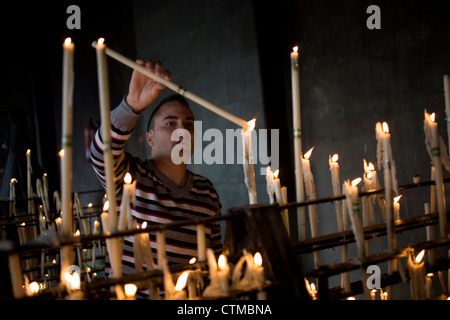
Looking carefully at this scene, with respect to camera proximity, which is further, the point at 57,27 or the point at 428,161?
the point at 57,27

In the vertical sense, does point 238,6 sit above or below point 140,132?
above

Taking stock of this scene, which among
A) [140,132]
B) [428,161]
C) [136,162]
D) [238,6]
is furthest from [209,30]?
[136,162]

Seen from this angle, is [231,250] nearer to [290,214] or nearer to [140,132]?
[290,214]

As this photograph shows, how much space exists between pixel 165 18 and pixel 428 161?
9.98 feet

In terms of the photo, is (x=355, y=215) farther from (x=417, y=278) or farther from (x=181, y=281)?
(x=181, y=281)

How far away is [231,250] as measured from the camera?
4.21 feet

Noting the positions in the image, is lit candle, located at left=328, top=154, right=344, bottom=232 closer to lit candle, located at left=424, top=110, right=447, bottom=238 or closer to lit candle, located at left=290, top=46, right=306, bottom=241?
lit candle, located at left=290, top=46, right=306, bottom=241

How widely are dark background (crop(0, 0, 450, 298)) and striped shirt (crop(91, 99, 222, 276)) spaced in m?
1.07

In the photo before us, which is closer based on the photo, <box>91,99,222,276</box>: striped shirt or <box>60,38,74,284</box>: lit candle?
<box>60,38,74,284</box>: lit candle

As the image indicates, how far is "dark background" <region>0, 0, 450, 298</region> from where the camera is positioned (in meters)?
3.22

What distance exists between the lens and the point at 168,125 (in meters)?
2.12

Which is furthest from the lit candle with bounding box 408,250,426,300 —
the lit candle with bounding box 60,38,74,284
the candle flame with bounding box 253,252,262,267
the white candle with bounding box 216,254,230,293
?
the lit candle with bounding box 60,38,74,284
